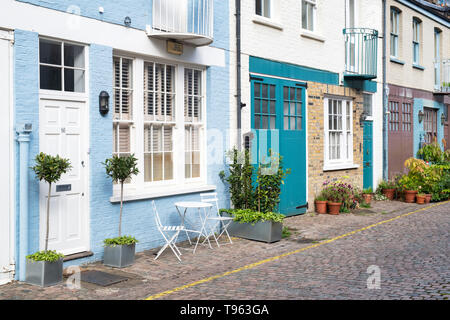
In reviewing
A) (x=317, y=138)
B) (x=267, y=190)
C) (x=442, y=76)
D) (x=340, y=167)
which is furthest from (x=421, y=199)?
(x=442, y=76)

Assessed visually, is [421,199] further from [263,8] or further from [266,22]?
[263,8]

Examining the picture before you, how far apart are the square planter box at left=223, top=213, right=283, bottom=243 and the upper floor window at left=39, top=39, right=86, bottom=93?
13.0ft

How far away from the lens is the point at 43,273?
6.42 metres

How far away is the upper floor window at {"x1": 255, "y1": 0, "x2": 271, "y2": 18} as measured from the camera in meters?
11.5

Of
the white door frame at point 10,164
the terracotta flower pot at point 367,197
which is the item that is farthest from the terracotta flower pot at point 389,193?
the white door frame at point 10,164

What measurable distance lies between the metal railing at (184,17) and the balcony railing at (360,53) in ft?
19.7

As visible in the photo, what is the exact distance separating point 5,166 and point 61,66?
1.71 m

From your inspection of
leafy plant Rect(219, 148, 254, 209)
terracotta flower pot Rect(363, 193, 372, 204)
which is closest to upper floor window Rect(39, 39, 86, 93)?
leafy plant Rect(219, 148, 254, 209)

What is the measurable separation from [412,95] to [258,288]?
14175 millimetres

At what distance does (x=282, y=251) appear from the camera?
8820 mm

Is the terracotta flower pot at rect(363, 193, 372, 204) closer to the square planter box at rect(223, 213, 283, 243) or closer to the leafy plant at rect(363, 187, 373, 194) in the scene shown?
the leafy plant at rect(363, 187, 373, 194)
